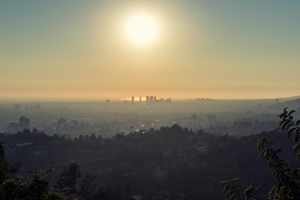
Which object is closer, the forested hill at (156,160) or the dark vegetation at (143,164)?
the dark vegetation at (143,164)

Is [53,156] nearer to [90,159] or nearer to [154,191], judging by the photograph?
[90,159]

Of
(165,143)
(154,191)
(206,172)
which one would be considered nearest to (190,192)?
(154,191)

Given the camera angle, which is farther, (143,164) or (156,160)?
(156,160)

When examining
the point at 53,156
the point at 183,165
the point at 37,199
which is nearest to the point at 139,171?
the point at 183,165

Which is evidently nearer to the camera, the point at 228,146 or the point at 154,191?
the point at 154,191

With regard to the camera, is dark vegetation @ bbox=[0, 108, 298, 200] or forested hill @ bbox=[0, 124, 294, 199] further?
forested hill @ bbox=[0, 124, 294, 199]

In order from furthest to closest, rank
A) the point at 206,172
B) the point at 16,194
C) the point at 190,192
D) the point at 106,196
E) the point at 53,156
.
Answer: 1. the point at 53,156
2. the point at 206,172
3. the point at 190,192
4. the point at 106,196
5. the point at 16,194

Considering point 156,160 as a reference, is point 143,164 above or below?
below

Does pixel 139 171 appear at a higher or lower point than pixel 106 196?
lower

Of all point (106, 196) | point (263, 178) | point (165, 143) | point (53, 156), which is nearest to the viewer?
point (106, 196)
